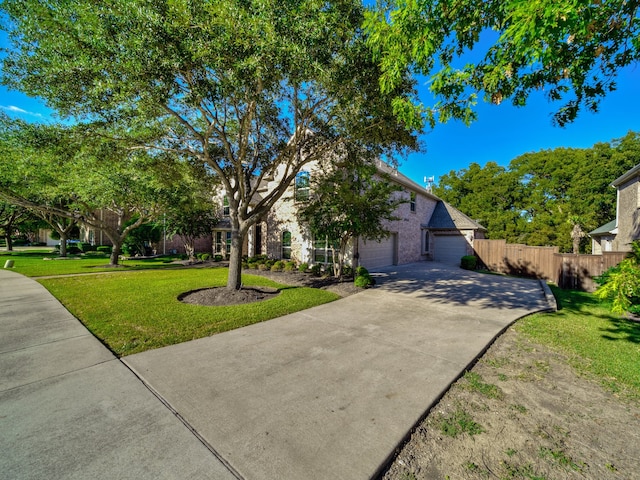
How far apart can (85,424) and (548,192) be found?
34694 millimetres

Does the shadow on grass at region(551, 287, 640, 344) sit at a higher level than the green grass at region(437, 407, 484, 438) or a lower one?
higher

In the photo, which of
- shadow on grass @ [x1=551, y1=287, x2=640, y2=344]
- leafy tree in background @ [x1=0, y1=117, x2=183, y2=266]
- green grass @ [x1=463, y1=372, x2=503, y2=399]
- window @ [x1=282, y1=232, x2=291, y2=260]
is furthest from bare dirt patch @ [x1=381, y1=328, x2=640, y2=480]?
window @ [x1=282, y1=232, x2=291, y2=260]

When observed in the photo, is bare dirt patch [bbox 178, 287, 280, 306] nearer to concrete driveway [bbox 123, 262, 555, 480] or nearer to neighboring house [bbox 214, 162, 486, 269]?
concrete driveway [bbox 123, 262, 555, 480]

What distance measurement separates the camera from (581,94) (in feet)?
15.2

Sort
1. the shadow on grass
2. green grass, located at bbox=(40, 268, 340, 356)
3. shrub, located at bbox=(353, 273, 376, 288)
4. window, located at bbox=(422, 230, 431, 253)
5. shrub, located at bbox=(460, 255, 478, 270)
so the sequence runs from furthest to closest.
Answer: window, located at bbox=(422, 230, 431, 253) < shrub, located at bbox=(460, 255, 478, 270) < shrub, located at bbox=(353, 273, 376, 288) < the shadow on grass < green grass, located at bbox=(40, 268, 340, 356)

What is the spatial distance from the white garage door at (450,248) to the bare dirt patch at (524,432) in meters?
16.6

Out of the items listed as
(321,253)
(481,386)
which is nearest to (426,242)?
(321,253)

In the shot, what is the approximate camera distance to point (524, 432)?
2.69m

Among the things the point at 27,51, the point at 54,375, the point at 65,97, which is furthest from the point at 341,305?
the point at 27,51

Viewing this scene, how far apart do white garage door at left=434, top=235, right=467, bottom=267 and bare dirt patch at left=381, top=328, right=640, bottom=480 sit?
16.6 metres

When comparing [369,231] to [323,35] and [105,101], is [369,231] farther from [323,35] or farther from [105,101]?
[105,101]

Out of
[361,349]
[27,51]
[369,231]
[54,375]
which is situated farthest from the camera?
[369,231]

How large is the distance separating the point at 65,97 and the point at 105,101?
1022 millimetres

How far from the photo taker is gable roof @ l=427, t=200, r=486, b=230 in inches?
750
